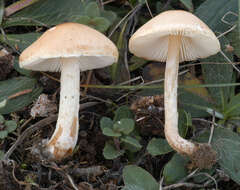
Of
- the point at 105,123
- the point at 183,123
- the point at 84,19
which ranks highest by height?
the point at 84,19

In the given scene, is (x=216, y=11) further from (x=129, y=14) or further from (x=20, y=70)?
(x=20, y=70)

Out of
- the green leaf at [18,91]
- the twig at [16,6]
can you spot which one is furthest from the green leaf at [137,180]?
the twig at [16,6]

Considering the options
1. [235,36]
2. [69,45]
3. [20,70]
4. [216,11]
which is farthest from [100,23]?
[235,36]

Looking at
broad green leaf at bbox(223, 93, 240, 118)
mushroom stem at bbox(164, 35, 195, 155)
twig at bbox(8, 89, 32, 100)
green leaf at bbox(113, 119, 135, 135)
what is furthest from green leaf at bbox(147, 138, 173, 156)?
twig at bbox(8, 89, 32, 100)

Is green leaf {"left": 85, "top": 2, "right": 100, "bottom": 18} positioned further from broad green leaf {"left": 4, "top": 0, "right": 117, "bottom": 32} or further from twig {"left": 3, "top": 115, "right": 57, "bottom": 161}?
twig {"left": 3, "top": 115, "right": 57, "bottom": 161}

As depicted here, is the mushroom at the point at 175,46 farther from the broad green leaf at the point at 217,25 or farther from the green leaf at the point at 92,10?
the green leaf at the point at 92,10

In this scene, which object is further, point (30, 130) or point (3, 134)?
point (30, 130)

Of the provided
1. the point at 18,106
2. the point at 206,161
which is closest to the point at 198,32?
the point at 206,161
